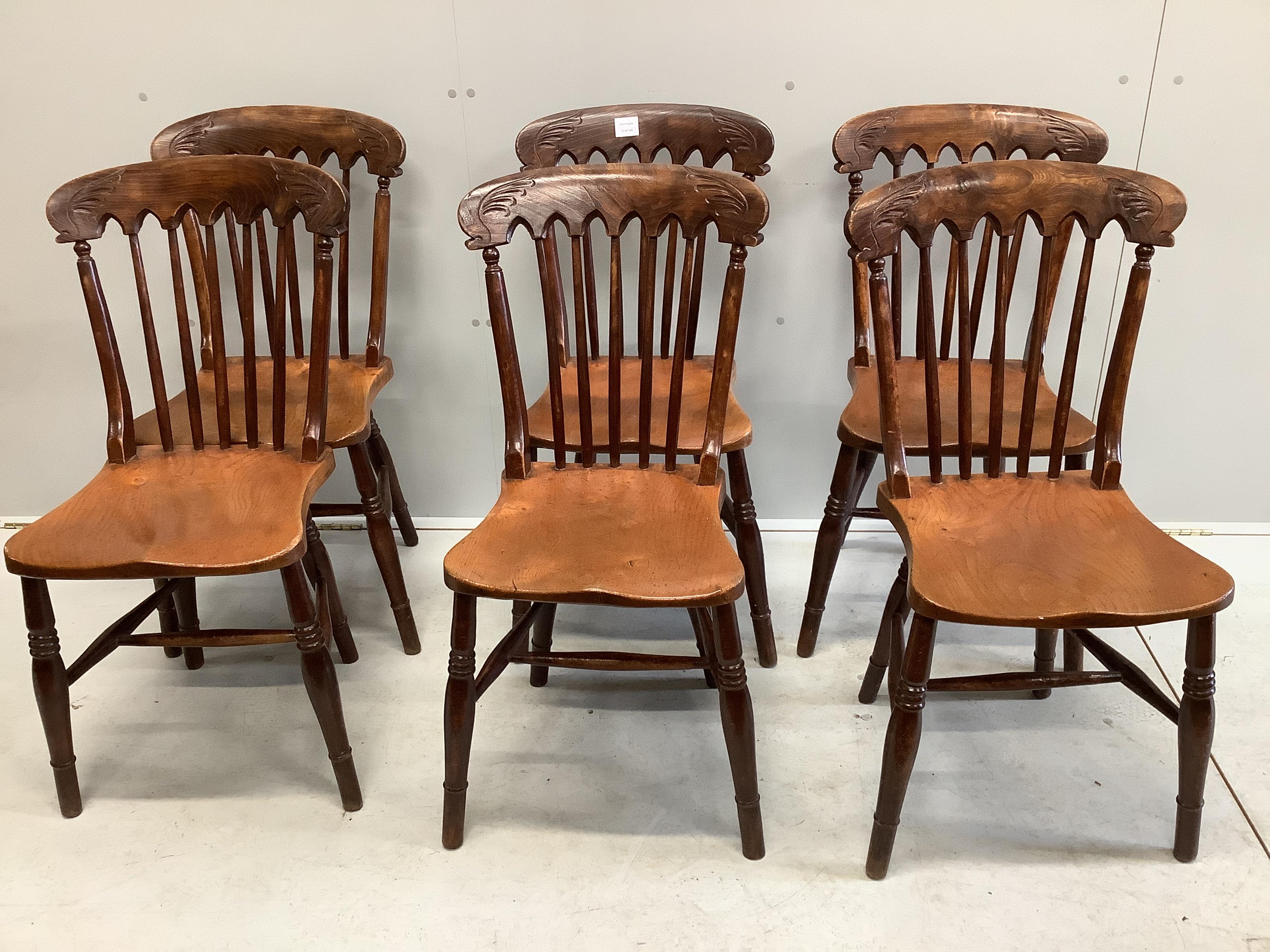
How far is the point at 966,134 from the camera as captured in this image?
191 cm

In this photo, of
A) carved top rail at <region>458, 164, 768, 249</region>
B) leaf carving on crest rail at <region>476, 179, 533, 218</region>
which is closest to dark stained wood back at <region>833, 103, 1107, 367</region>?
carved top rail at <region>458, 164, 768, 249</region>

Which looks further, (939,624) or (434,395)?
(434,395)

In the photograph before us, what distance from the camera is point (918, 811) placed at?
1653 mm

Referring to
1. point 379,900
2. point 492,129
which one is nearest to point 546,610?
point 379,900

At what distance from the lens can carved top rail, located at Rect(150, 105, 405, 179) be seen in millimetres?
1986

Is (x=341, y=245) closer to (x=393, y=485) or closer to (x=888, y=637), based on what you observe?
(x=393, y=485)

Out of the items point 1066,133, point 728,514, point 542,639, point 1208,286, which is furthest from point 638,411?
point 1208,286

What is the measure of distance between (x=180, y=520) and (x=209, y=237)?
1.74 feet

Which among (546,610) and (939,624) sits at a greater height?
(546,610)

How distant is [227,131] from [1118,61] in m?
1.93

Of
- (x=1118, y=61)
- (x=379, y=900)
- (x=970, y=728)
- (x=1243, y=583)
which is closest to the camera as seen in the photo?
(x=379, y=900)

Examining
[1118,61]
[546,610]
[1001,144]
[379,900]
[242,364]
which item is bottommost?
[379,900]

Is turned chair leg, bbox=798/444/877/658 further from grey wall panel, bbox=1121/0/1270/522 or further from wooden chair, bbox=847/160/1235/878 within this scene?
grey wall panel, bbox=1121/0/1270/522

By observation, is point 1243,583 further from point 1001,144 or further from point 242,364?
point 242,364
